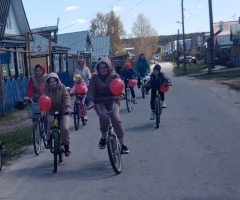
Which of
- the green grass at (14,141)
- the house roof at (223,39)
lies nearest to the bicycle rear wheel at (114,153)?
the green grass at (14,141)

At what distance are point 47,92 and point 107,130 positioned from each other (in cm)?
136

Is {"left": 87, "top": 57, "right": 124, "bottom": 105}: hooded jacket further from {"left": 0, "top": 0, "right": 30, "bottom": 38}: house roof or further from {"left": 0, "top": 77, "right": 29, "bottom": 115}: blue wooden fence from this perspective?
{"left": 0, "top": 0, "right": 30, "bottom": 38}: house roof

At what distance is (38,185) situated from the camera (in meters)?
7.89

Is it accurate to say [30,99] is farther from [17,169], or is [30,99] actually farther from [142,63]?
[142,63]

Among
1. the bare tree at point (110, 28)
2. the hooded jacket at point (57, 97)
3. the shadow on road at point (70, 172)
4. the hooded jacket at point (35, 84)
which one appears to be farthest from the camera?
the bare tree at point (110, 28)

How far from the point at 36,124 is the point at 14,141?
7.55 ft

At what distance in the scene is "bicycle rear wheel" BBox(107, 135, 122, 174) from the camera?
26.1 feet

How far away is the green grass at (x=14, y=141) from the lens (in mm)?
11080

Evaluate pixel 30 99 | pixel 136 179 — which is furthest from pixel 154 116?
pixel 136 179

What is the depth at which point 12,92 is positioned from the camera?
20.6 meters

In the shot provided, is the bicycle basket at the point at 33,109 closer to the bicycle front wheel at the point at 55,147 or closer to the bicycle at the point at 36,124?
the bicycle at the point at 36,124

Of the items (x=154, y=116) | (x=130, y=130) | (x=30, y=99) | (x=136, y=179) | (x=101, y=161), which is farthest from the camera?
(x=154, y=116)

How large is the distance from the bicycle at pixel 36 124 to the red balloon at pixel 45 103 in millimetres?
1534

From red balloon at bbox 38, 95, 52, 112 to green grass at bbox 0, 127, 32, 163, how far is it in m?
2.01
